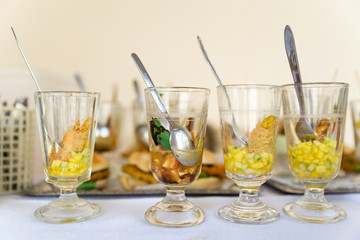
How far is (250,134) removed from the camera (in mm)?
540

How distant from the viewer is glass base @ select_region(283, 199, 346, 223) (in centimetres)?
55

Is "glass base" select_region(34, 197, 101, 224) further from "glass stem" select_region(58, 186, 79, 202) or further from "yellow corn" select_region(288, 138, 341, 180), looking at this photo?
"yellow corn" select_region(288, 138, 341, 180)

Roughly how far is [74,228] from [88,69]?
55.6 inches

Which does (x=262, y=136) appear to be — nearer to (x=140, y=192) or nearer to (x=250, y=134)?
(x=250, y=134)

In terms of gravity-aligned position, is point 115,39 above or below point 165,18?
below

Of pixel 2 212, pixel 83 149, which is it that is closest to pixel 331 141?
pixel 83 149

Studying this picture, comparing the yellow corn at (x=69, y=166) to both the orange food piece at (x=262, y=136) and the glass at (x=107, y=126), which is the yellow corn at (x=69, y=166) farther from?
the glass at (x=107, y=126)

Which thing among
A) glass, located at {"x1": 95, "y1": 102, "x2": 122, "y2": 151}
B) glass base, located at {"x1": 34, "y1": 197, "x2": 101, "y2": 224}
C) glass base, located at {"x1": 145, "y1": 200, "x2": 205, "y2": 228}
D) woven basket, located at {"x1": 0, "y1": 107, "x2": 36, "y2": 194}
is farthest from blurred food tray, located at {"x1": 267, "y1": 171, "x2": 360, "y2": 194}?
glass, located at {"x1": 95, "y1": 102, "x2": 122, "y2": 151}

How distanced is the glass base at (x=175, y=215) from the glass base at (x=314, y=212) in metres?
0.16

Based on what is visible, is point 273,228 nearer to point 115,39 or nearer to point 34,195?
point 34,195

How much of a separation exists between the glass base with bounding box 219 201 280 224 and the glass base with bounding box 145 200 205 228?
0.04 meters

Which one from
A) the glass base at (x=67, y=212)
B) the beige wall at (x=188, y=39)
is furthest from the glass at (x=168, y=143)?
the beige wall at (x=188, y=39)

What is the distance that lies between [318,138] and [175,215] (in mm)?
268

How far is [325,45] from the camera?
1810mm
